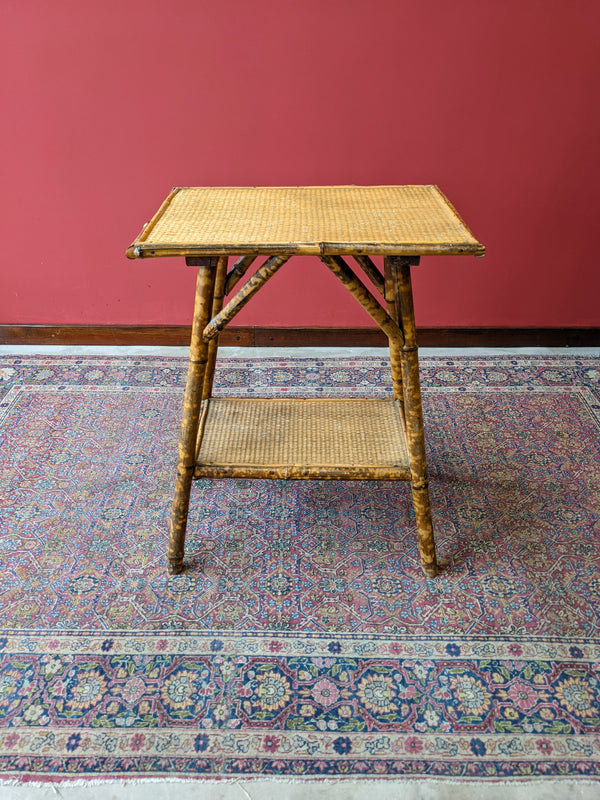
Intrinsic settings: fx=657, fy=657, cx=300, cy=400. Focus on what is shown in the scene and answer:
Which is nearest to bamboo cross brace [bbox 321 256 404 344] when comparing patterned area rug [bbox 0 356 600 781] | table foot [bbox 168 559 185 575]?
patterned area rug [bbox 0 356 600 781]

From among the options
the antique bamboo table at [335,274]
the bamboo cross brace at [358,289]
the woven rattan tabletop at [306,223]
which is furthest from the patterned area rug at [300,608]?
the woven rattan tabletop at [306,223]

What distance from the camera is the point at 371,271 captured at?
6.26 feet

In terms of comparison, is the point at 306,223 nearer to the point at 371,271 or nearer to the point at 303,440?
the point at 371,271

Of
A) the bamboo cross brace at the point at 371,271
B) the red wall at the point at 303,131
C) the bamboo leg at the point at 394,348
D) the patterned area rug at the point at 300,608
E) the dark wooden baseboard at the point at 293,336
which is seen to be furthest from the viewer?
the dark wooden baseboard at the point at 293,336

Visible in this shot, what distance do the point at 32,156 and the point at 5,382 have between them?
3.21 feet

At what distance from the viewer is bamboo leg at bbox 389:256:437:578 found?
1.71 metres

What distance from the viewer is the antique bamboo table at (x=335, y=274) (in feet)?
A: 5.22

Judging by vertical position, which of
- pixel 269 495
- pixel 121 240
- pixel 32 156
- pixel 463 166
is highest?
pixel 32 156

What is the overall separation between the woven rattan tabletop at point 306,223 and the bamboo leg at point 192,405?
111mm

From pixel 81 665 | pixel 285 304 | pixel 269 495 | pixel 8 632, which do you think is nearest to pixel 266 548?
pixel 269 495

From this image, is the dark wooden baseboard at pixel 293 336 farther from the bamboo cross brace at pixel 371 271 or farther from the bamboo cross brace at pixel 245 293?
the bamboo cross brace at pixel 245 293

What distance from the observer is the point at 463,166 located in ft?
9.08

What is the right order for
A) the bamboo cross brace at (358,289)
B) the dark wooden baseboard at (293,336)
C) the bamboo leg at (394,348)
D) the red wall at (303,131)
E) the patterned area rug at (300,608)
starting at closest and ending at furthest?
the patterned area rug at (300,608), the bamboo cross brace at (358,289), the bamboo leg at (394,348), the red wall at (303,131), the dark wooden baseboard at (293,336)

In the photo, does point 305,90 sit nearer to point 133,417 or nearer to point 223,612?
point 133,417
